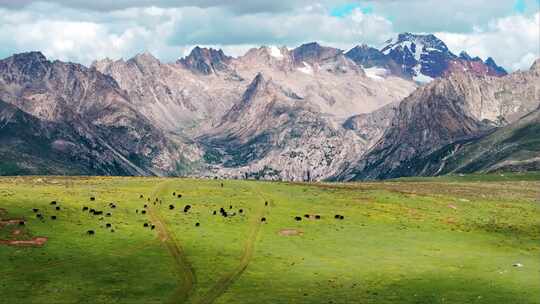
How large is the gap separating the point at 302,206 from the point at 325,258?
4649 cm

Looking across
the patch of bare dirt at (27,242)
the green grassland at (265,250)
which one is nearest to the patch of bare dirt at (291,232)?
the green grassland at (265,250)

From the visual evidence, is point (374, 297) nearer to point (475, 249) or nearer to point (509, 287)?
point (509, 287)

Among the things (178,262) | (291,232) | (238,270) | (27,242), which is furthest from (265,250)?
(27,242)

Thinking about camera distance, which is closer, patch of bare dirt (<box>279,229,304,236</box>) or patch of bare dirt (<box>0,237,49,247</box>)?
patch of bare dirt (<box>0,237,49,247</box>)

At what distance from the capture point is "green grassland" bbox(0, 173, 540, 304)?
79.8 meters

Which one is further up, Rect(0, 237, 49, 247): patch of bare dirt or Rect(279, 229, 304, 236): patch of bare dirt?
Rect(0, 237, 49, 247): patch of bare dirt

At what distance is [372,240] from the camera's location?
115 metres

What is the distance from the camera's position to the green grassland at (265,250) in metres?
79.8

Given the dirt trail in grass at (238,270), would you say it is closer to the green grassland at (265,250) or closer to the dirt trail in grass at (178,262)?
the green grassland at (265,250)

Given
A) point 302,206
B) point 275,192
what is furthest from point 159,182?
point 302,206

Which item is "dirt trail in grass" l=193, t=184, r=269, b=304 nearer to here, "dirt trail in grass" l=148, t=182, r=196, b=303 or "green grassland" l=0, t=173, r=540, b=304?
"green grassland" l=0, t=173, r=540, b=304

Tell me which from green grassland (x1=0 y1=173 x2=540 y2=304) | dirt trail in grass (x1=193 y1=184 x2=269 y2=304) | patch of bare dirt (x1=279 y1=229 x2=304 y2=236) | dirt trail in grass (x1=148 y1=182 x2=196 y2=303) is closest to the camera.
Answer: dirt trail in grass (x1=193 y1=184 x2=269 y2=304)

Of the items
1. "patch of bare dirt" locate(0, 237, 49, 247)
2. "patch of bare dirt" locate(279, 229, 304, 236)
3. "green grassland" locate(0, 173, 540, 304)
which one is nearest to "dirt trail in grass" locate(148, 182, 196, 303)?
"green grassland" locate(0, 173, 540, 304)

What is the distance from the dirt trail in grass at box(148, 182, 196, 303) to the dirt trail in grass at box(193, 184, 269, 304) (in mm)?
2427
